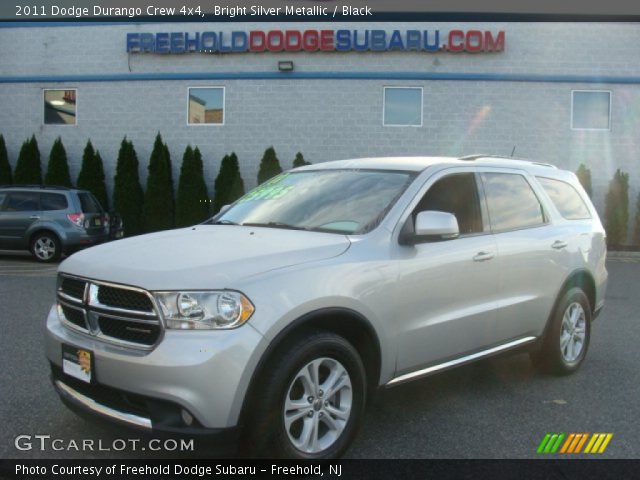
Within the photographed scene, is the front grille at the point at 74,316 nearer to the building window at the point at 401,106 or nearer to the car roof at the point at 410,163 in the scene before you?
the car roof at the point at 410,163

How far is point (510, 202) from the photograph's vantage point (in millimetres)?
5051

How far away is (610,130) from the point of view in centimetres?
1775

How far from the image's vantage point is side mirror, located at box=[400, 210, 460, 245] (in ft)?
12.9

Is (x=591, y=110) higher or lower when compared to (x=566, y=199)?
higher

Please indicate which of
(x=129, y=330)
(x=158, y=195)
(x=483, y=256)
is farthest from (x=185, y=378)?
(x=158, y=195)

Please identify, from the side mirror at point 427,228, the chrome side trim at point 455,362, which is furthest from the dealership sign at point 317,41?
the side mirror at point 427,228

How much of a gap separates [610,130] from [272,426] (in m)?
17.2

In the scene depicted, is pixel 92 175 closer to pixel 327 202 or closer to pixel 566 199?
pixel 566 199

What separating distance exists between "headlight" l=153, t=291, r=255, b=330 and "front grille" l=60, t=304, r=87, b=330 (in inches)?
25.6

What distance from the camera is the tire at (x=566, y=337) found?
5.28 m

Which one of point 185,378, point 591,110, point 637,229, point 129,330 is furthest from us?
point 591,110

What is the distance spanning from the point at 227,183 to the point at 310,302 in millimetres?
14832

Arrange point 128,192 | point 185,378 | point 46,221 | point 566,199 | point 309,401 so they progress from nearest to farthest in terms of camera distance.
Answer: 1. point 185,378
2. point 309,401
3. point 566,199
4. point 46,221
5. point 128,192
